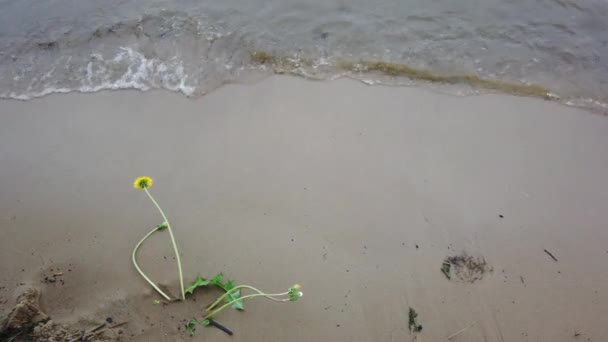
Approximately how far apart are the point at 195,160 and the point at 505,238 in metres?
2.28

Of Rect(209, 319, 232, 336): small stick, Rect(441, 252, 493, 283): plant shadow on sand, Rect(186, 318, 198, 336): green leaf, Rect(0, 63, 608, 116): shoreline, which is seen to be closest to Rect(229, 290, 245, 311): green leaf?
Rect(209, 319, 232, 336): small stick

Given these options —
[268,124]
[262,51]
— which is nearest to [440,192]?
[268,124]

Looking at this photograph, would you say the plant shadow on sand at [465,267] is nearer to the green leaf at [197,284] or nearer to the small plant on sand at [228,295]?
the small plant on sand at [228,295]

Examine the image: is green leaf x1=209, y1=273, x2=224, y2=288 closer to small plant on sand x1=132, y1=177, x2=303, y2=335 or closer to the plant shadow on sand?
small plant on sand x1=132, y1=177, x2=303, y2=335

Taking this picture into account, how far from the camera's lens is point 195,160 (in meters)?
3.27

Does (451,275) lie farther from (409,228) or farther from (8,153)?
(8,153)

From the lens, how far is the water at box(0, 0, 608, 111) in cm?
412

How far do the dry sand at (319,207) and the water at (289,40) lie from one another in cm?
34

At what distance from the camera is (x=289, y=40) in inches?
178

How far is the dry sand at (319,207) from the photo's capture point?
2.45m

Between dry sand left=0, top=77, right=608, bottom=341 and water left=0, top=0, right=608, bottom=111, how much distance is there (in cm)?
34

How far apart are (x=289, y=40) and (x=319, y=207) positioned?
229 cm

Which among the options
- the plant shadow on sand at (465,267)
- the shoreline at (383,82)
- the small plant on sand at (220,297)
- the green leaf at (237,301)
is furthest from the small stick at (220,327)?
the shoreline at (383,82)

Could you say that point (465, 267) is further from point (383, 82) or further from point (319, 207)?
point (383, 82)
